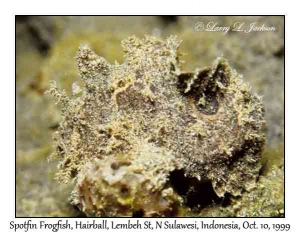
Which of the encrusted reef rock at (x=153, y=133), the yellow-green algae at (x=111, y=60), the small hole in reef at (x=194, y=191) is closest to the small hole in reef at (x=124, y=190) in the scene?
the encrusted reef rock at (x=153, y=133)

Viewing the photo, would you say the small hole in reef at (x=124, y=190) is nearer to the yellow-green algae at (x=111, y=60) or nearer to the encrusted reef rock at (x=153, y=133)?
the encrusted reef rock at (x=153, y=133)

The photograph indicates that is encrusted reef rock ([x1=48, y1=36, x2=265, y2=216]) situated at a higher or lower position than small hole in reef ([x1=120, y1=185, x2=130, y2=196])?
higher

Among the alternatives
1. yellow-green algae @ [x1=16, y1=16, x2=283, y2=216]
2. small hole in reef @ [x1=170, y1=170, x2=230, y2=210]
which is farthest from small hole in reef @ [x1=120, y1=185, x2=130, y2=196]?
yellow-green algae @ [x1=16, y1=16, x2=283, y2=216]

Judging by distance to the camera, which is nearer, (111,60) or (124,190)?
(124,190)

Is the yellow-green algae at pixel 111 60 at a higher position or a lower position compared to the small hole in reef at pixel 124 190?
higher

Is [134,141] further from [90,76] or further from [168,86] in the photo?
[90,76]

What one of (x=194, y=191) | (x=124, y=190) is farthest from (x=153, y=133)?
(x=194, y=191)

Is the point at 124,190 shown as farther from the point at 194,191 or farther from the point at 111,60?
the point at 111,60

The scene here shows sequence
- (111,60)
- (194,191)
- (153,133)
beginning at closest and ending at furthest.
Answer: (153,133)
(194,191)
(111,60)

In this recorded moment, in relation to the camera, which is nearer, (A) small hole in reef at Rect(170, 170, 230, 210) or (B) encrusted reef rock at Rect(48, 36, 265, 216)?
(B) encrusted reef rock at Rect(48, 36, 265, 216)

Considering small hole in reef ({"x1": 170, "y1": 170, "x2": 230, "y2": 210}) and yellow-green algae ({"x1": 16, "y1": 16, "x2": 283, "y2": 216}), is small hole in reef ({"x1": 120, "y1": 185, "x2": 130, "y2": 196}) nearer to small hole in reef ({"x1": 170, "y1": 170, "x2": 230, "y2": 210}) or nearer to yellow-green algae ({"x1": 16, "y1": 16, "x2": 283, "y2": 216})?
small hole in reef ({"x1": 170, "y1": 170, "x2": 230, "y2": 210})
